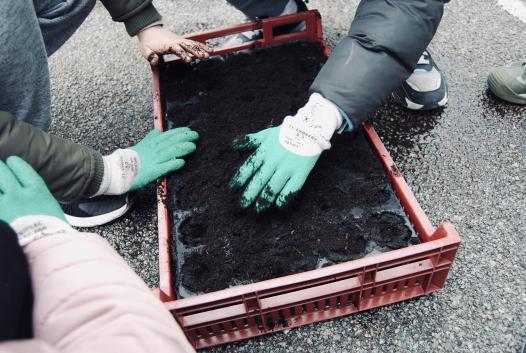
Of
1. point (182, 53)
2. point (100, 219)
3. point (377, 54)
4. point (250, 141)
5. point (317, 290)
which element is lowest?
point (100, 219)

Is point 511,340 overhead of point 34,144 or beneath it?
beneath

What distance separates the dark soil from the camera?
1025 mm

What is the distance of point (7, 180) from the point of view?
→ 2.63 feet

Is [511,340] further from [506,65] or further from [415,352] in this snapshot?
[506,65]

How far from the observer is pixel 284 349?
1.03 metres

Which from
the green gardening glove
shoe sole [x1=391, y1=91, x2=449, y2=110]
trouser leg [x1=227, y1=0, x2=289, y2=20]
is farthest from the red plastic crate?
trouser leg [x1=227, y1=0, x2=289, y2=20]

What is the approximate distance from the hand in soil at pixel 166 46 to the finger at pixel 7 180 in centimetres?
65

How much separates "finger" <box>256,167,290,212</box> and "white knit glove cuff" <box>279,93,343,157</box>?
0.19ft

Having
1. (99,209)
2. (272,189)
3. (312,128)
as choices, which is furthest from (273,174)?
(99,209)

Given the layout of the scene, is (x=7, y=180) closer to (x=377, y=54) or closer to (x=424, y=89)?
(x=377, y=54)

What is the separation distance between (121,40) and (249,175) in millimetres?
1137

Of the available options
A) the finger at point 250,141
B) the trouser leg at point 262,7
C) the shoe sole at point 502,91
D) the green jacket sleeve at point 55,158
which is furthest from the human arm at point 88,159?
the shoe sole at point 502,91

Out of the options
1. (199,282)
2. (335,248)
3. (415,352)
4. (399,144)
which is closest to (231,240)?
(199,282)

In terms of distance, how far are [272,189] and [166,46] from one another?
60cm
